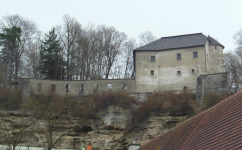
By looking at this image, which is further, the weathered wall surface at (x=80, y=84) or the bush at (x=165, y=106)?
the weathered wall surface at (x=80, y=84)

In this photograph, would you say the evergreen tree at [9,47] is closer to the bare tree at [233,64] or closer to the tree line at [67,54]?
the tree line at [67,54]

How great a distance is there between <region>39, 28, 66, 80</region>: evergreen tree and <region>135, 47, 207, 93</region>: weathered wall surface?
35.1 ft

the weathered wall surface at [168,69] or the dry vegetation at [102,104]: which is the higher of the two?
the weathered wall surface at [168,69]

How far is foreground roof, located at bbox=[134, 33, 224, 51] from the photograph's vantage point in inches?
1387

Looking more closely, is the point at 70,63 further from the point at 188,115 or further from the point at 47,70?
the point at 188,115

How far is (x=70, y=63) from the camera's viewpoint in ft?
138

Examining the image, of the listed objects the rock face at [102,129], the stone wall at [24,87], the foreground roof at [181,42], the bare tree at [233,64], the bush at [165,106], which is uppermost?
the foreground roof at [181,42]

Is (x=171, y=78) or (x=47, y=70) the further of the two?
(x=47, y=70)

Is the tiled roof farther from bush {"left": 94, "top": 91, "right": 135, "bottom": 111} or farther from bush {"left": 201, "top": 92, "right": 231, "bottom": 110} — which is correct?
bush {"left": 94, "top": 91, "right": 135, "bottom": 111}

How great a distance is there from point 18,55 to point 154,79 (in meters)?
18.6

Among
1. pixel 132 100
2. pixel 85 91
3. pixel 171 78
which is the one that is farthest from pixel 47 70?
pixel 171 78

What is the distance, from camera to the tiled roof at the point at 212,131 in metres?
7.97

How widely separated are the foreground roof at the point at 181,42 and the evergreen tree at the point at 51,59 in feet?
35.6

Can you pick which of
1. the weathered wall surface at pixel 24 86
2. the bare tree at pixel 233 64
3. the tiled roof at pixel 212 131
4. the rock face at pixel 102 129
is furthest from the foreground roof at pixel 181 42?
the tiled roof at pixel 212 131
